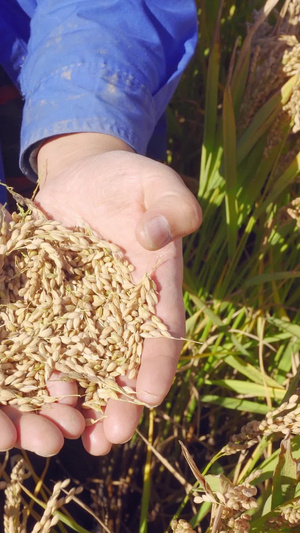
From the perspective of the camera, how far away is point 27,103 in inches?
53.4

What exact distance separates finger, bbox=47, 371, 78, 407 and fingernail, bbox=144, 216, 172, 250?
0.28m

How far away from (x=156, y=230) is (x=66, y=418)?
1.09 ft

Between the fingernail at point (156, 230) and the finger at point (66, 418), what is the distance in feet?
1.00

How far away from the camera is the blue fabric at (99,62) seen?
4.21ft

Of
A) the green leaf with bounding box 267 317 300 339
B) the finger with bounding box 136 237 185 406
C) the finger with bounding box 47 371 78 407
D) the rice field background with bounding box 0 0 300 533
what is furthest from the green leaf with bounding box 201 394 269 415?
the finger with bounding box 47 371 78 407

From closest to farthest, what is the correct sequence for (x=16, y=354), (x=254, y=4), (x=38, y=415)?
(x=38, y=415) < (x=16, y=354) < (x=254, y=4)

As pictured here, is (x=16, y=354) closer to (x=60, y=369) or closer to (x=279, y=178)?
(x=60, y=369)

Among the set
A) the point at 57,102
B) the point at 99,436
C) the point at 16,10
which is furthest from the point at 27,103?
the point at 99,436

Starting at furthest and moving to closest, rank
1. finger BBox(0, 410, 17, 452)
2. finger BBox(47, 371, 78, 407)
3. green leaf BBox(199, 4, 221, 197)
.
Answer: green leaf BBox(199, 4, 221, 197), finger BBox(47, 371, 78, 407), finger BBox(0, 410, 17, 452)

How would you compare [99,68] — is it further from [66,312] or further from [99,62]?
[66,312]

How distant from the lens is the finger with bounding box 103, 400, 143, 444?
94 centimetres

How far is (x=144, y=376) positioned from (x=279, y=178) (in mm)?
590

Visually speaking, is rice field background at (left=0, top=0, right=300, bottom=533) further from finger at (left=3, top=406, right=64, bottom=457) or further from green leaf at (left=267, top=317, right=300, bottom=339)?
finger at (left=3, top=406, right=64, bottom=457)

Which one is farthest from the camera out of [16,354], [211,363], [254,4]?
[254,4]
